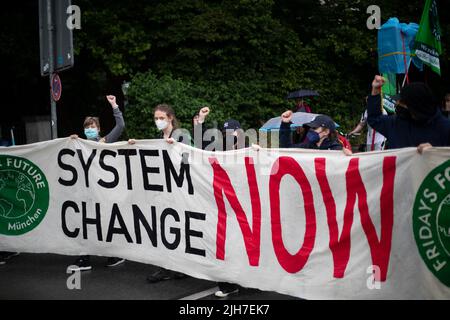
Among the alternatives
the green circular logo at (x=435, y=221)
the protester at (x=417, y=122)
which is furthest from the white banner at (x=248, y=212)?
the protester at (x=417, y=122)

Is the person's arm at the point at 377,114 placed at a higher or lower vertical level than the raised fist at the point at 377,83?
lower

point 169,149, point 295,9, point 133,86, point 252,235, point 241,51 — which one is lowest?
point 252,235

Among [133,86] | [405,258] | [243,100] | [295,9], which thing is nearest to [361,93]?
[295,9]

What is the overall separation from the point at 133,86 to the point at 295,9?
6.79m

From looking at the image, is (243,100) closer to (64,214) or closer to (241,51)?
(241,51)

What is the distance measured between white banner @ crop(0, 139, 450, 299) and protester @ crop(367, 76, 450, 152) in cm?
44

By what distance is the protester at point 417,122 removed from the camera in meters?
4.57

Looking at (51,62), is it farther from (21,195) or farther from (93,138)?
(21,195)

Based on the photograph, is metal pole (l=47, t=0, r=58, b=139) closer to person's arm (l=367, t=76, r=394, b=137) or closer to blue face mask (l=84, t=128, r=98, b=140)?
blue face mask (l=84, t=128, r=98, b=140)

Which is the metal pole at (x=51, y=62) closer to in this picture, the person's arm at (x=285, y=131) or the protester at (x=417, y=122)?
the person's arm at (x=285, y=131)

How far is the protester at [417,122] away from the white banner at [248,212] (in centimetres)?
44

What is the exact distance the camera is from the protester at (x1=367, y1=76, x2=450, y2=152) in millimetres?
4574

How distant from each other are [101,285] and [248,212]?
6.05ft

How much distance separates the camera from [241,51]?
610 inches
